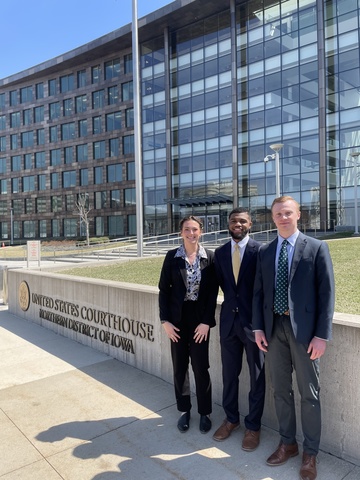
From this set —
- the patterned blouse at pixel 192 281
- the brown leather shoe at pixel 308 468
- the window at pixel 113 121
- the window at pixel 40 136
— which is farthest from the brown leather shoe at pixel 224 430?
the window at pixel 40 136

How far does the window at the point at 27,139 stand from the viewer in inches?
2330

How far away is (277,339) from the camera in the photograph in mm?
3000

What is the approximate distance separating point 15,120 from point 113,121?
20.6 metres

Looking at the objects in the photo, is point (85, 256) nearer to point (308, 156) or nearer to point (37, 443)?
point (308, 156)

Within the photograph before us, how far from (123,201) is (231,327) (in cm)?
4725

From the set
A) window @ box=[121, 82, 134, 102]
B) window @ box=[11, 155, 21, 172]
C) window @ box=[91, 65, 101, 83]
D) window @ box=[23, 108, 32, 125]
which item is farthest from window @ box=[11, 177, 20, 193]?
window @ box=[121, 82, 134, 102]

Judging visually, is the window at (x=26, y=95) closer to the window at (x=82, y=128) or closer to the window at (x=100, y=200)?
the window at (x=82, y=128)

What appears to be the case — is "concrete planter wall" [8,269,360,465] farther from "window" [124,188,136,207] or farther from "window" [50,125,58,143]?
"window" [50,125,58,143]

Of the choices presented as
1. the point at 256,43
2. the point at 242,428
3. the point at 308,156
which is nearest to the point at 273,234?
the point at 308,156

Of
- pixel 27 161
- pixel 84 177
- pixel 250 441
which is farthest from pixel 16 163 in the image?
pixel 250 441

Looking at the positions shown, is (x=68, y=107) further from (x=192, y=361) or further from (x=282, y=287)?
(x=282, y=287)

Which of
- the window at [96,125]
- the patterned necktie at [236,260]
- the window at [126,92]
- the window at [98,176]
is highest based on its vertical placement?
the window at [126,92]

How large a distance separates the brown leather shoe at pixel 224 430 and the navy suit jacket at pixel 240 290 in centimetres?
84

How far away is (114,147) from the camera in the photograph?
5053 centimetres
